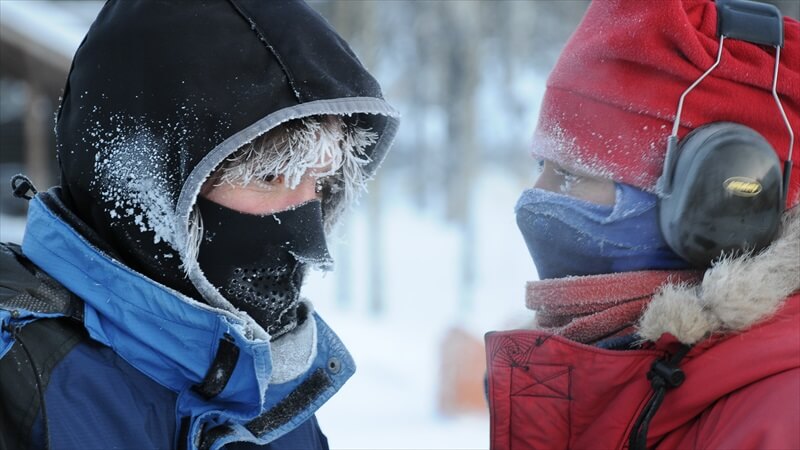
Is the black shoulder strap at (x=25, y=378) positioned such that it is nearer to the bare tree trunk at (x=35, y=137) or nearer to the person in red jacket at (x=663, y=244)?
the person in red jacket at (x=663, y=244)

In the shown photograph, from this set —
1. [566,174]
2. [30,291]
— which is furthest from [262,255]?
[566,174]

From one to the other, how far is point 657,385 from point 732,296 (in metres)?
0.21

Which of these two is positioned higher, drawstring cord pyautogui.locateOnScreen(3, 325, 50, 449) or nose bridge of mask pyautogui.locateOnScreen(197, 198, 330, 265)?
nose bridge of mask pyautogui.locateOnScreen(197, 198, 330, 265)

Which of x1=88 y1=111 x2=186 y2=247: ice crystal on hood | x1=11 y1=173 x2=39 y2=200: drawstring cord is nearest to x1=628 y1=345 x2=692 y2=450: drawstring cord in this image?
x1=88 y1=111 x2=186 y2=247: ice crystal on hood

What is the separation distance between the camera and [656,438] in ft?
4.43

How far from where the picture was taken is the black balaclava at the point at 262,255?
5.08ft

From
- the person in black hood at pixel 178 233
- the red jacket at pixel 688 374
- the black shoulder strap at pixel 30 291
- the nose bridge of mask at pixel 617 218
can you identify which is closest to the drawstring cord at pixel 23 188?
the person in black hood at pixel 178 233

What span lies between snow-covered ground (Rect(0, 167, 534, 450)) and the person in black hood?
1.43 feet

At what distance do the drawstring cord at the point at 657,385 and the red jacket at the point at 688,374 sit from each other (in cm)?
2

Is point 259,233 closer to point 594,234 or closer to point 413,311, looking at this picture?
point 594,234

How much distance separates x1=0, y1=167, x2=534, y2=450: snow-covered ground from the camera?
22.0 feet

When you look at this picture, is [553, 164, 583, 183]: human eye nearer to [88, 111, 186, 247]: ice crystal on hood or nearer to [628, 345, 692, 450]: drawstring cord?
[628, 345, 692, 450]: drawstring cord

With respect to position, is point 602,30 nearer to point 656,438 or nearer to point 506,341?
point 506,341

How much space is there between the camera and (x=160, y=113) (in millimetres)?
1454
